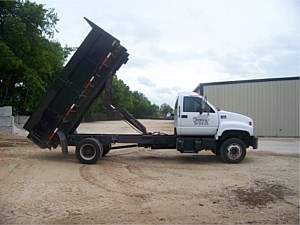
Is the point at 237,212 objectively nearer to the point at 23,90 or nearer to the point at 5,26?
the point at 5,26

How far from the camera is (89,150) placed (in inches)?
496

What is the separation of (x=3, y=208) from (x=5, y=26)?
18832 millimetres

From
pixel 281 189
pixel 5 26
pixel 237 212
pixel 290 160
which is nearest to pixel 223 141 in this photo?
pixel 290 160

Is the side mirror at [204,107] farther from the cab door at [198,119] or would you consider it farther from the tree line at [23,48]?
the tree line at [23,48]

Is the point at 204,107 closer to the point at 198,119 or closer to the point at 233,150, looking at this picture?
the point at 198,119

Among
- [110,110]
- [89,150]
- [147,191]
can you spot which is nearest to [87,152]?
[89,150]

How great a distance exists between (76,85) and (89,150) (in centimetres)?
214

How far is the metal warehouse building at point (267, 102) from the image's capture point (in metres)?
29.0

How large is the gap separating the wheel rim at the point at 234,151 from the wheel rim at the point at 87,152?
445 cm

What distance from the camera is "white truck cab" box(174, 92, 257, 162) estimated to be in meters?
12.9

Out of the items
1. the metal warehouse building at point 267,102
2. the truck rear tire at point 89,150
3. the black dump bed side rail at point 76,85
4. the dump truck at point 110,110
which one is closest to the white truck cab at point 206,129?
the dump truck at point 110,110

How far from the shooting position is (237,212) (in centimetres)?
694

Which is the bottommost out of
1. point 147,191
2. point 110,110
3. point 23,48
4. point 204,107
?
point 147,191

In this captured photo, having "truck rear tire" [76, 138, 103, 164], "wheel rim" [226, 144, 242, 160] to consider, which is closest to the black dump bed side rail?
"truck rear tire" [76, 138, 103, 164]
